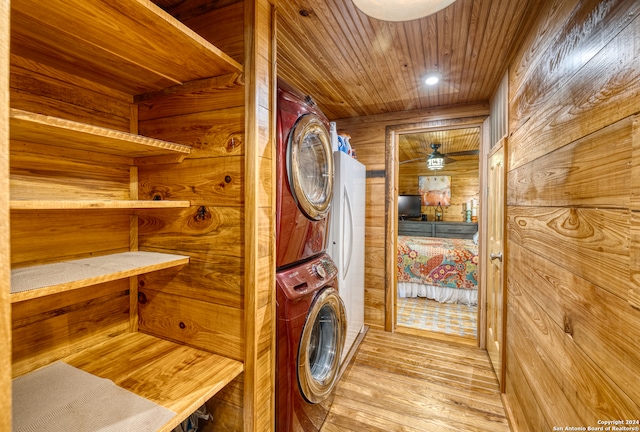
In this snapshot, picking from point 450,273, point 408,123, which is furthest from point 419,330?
point 408,123

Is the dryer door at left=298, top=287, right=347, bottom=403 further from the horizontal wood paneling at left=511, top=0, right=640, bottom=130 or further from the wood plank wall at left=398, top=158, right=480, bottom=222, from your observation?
the wood plank wall at left=398, top=158, right=480, bottom=222

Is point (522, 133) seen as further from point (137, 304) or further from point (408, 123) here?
point (137, 304)

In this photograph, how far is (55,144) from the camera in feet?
3.54

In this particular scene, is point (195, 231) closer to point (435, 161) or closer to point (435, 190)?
point (435, 161)

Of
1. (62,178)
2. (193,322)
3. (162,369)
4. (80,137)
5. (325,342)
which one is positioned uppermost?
(80,137)

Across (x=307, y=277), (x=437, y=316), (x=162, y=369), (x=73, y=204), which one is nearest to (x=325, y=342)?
(x=307, y=277)

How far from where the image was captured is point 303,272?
59.2 inches

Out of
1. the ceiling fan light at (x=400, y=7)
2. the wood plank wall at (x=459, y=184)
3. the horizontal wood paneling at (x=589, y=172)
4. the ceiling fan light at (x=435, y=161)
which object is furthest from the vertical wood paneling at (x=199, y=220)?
the wood plank wall at (x=459, y=184)

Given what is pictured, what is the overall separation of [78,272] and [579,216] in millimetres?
1695

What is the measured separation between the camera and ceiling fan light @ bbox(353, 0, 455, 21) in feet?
3.54

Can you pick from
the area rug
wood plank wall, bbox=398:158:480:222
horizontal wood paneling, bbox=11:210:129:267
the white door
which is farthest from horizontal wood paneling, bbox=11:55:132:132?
wood plank wall, bbox=398:158:480:222

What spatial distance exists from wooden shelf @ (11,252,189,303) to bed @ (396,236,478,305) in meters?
3.58

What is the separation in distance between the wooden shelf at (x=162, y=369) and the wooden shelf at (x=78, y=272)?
40 centimetres

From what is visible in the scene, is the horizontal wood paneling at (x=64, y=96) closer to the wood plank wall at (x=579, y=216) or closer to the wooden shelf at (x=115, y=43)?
the wooden shelf at (x=115, y=43)
